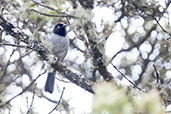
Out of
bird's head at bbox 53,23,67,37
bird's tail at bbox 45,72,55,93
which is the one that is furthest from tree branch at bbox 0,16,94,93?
bird's head at bbox 53,23,67,37

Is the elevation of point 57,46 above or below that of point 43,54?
above

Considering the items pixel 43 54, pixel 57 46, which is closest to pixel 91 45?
pixel 43 54

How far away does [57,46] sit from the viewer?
4469 mm

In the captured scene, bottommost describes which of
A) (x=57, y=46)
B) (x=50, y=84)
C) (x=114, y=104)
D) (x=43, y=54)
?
(x=114, y=104)

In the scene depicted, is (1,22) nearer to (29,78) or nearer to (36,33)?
(36,33)

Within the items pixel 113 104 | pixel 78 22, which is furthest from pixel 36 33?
pixel 113 104

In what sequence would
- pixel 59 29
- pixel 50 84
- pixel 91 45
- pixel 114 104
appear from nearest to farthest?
pixel 114 104 < pixel 91 45 < pixel 50 84 < pixel 59 29

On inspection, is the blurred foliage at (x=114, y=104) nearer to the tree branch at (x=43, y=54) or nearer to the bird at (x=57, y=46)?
the tree branch at (x=43, y=54)

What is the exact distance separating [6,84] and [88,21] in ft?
8.31

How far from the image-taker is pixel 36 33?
2494 mm

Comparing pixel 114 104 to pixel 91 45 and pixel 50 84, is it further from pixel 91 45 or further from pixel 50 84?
pixel 50 84

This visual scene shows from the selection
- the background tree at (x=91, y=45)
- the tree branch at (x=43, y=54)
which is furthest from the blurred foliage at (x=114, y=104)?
the tree branch at (x=43, y=54)

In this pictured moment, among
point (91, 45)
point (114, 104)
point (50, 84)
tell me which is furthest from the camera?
point (50, 84)

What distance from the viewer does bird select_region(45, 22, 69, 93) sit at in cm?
443
